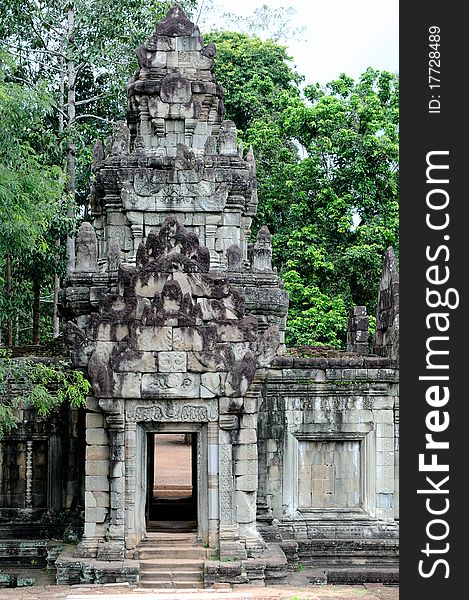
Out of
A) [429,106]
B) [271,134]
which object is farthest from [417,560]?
[271,134]

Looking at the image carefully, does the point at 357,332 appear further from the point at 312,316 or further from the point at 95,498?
the point at 95,498

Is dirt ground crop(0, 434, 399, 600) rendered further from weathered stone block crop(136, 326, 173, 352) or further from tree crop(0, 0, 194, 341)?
tree crop(0, 0, 194, 341)

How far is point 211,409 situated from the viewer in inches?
672

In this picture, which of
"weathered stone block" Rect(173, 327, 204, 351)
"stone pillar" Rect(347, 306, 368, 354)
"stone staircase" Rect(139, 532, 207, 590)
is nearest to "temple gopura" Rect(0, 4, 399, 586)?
"stone staircase" Rect(139, 532, 207, 590)

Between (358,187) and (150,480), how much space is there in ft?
50.5

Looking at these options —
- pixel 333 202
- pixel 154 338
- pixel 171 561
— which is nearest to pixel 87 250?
pixel 154 338

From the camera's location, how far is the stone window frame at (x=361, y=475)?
19.9m

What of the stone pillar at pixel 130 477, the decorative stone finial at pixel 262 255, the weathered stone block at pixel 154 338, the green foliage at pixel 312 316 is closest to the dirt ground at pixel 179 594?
→ the stone pillar at pixel 130 477

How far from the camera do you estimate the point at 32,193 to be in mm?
16281

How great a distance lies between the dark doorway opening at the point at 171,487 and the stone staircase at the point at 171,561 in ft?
3.29

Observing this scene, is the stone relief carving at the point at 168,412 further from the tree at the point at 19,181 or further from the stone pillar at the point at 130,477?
the tree at the point at 19,181

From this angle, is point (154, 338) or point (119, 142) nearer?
point (154, 338)

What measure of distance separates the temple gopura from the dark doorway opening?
177 mm

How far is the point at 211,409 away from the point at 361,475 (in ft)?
14.3
